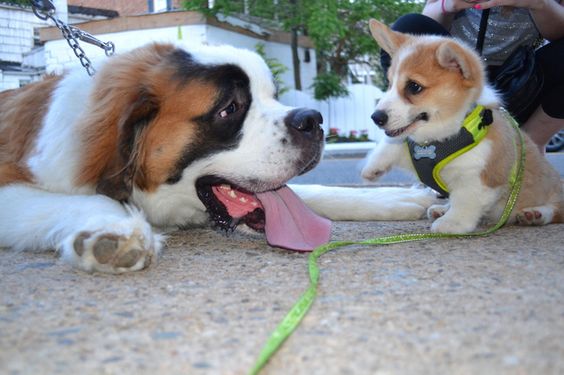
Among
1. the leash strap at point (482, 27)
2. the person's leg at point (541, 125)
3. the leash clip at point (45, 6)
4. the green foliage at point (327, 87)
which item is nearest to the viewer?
the leash clip at point (45, 6)

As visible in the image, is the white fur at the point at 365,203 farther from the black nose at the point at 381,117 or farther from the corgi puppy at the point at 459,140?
the black nose at the point at 381,117

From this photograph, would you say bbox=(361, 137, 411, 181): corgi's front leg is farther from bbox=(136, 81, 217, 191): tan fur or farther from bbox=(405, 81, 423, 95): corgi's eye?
bbox=(136, 81, 217, 191): tan fur

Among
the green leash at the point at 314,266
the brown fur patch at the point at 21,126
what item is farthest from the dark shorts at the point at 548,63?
the brown fur patch at the point at 21,126

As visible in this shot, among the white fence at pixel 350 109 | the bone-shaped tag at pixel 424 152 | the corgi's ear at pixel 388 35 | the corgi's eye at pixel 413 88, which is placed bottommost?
the white fence at pixel 350 109

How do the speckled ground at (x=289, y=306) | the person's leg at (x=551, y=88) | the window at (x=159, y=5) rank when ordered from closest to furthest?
the speckled ground at (x=289, y=306) → the person's leg at (x=551, y=88) → the window at (x=159, y=5)

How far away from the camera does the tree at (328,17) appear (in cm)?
1606

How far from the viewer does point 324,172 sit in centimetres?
911

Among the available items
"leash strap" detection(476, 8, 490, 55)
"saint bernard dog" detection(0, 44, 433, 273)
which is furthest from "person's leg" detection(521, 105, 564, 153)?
"saint bernard dog" detection(0, 44, 433, 273)

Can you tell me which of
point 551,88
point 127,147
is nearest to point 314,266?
point 127,147

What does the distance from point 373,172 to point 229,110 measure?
4.03 feet

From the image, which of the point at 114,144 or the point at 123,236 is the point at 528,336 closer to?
the point at 123,236

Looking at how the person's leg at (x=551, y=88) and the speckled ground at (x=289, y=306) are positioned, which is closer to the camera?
the speckled ground at (x=289, y=306)

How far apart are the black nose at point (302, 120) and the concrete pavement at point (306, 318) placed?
2.06ft

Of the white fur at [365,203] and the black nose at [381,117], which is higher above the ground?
the black nose at [381,117]
